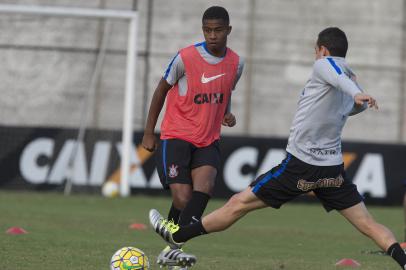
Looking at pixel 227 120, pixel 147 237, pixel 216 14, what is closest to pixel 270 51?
pixel 147 237

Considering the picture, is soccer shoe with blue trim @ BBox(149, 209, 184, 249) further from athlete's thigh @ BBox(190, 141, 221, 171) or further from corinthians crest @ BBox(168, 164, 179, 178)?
athlete's thigh @ BBox(190, 141, 221, 171)

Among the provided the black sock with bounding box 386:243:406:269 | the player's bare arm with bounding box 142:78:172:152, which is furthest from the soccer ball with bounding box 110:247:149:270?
the black sock with bounding box 386:243:406:269

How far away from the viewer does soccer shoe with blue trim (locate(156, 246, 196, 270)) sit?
7.63 meters

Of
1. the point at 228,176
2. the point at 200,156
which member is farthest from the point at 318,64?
the point at 228,176

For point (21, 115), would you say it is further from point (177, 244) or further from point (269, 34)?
point (177, 244)

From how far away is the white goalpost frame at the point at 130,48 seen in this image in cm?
1862

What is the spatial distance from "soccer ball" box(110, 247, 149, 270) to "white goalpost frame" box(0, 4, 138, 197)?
35.4 ft

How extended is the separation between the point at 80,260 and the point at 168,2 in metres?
15.5

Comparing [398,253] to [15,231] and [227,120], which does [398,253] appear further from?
[15,231]

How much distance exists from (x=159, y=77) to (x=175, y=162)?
1431 centimetres

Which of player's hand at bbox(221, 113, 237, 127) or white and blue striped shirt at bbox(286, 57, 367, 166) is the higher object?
white and blue striped shirt at bbox(286, 57, 367, 166)

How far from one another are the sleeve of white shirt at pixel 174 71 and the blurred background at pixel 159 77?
35.5 feet

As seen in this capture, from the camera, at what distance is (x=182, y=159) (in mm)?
8586

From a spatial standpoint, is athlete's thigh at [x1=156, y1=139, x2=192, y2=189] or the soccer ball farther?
athlete's thigh at [x1=156, y1=139, x2=192, y2=189]
